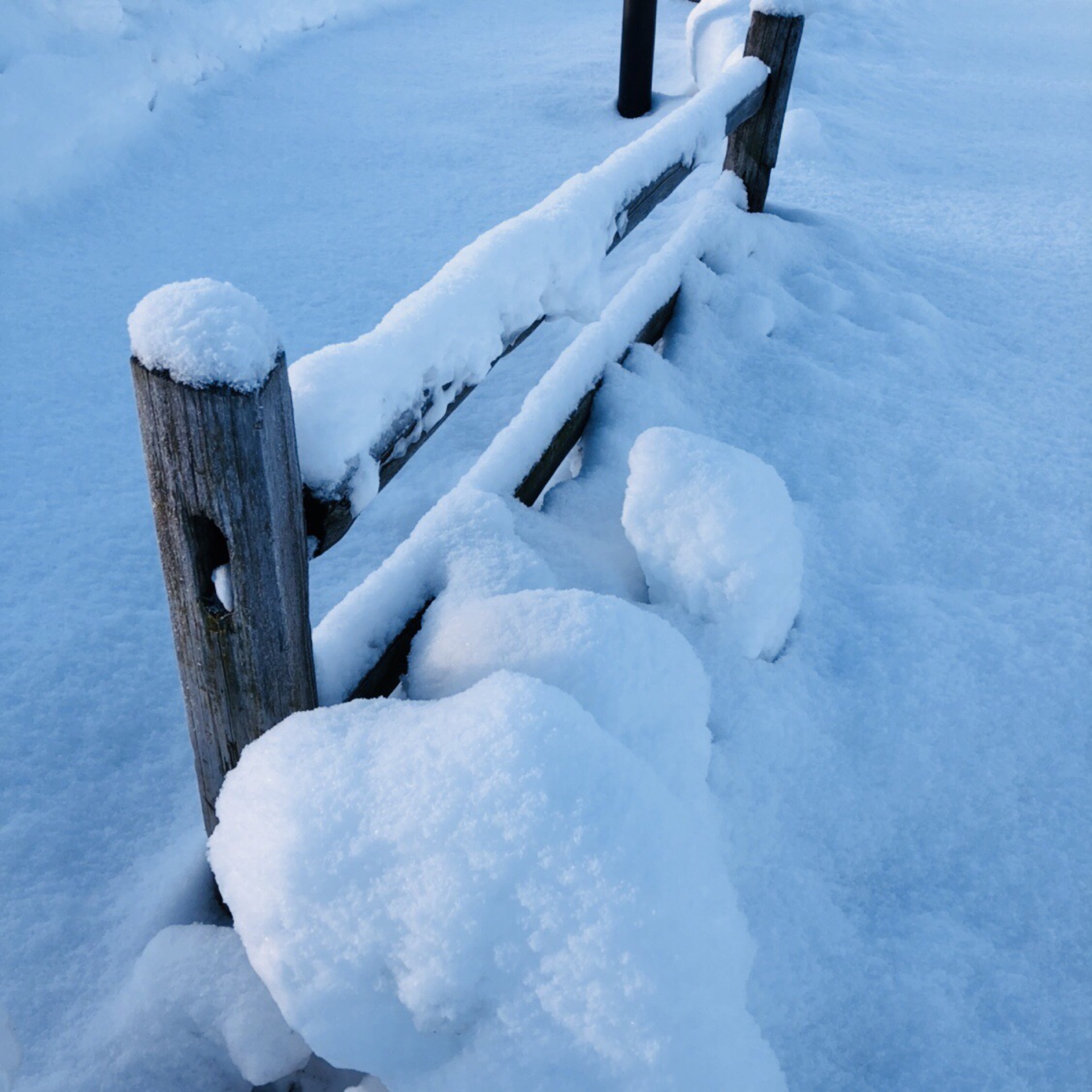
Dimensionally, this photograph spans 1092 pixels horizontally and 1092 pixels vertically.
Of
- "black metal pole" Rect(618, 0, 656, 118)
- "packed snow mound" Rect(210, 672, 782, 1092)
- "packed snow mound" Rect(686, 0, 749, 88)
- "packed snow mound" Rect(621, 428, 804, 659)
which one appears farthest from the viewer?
"packed snow mound" Rect(686, 0, 749, 88)

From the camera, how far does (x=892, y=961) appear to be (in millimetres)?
1508

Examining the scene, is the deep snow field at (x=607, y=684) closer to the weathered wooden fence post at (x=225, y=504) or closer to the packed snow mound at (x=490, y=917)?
the packed snow mound at (x=490, y=917)

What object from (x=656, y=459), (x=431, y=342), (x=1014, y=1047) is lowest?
(x=1014, y=1047)

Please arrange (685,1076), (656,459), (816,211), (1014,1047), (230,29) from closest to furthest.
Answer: (685,1076) → (1014,1047) → (656,459) → (816,211) → (230,29)

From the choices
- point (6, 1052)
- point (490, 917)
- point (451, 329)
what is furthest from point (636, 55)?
point (6, 1052)

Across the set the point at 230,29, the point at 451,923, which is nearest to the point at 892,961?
the point at 451,923

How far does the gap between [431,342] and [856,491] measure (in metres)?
1.53

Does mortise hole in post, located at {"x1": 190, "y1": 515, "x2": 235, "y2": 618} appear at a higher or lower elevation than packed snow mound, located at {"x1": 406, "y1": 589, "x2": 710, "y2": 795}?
higher

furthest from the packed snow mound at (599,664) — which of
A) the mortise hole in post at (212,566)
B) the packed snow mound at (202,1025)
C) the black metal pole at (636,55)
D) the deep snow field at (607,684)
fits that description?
the black metal pole at (636,55)

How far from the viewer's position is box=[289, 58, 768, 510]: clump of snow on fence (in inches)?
44.4

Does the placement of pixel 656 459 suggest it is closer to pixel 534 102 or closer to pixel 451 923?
pixel 451 923

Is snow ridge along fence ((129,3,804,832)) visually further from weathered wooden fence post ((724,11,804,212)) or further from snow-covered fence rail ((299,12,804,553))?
weathered wooden fence post ((724,11,804,212))

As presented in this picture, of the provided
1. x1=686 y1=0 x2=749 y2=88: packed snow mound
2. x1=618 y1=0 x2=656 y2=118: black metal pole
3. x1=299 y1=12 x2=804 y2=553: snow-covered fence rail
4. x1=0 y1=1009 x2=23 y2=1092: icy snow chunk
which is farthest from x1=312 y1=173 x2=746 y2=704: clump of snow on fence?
x1=686 y1=0 x2=749 y2=88: packed snow mound

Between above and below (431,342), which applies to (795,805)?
below
